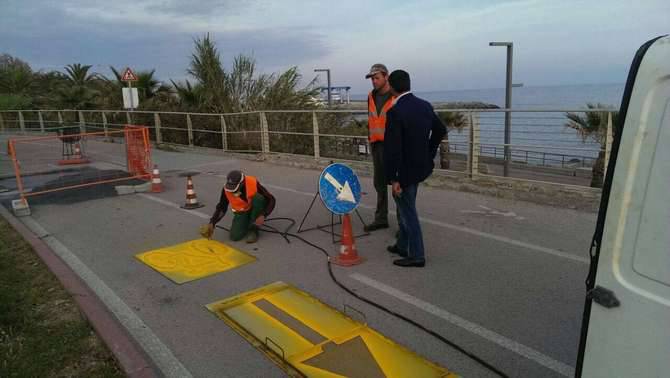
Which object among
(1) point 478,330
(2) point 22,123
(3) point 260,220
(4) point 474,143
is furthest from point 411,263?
(2) point 22,123

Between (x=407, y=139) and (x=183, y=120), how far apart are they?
16131mm

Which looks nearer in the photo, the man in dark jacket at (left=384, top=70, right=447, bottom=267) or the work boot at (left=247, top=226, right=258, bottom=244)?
the man in dark jacket at (left=384, top=70, right=447, bottom=267)

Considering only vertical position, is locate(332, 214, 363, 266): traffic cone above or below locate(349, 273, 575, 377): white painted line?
above

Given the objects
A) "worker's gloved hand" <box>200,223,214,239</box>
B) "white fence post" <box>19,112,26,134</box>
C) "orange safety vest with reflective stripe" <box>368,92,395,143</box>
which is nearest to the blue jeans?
"orange safety vest with reflective stripe" <box>368,92,395,143</box>

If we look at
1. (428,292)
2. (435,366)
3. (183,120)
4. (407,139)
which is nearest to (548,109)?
(407,139)

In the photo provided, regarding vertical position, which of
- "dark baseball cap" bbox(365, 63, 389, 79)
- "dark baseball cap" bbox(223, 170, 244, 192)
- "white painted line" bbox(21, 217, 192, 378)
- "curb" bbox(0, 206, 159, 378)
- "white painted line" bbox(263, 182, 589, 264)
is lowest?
"white painted line" bbox(21, 217, 192, 378)

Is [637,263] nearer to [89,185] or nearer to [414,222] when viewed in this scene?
[414,222]

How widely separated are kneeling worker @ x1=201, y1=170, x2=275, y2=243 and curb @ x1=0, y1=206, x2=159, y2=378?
1.65 meters

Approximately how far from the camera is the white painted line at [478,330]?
3311mm

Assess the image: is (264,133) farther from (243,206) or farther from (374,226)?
(374,226)

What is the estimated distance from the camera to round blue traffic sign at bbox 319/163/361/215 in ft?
17.7

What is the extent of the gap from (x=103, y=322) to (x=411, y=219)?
287cm

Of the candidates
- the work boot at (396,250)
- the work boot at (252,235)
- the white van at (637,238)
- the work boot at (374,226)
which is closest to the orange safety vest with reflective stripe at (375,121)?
the work boot at (374,226)

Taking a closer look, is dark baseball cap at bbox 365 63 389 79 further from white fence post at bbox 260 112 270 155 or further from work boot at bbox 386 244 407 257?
white fence post at bbox 260 112 270 155
